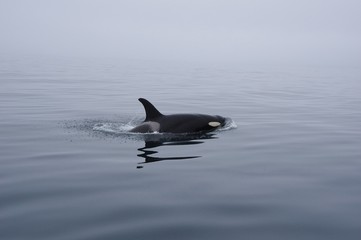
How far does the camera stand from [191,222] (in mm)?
6605

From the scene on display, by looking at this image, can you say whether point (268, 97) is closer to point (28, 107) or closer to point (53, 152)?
point (28, 107)

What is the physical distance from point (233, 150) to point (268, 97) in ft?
53.7

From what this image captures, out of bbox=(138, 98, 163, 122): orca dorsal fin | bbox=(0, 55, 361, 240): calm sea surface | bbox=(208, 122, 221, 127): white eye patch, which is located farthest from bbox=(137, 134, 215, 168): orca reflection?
bbox=(138, 98, 163, 122): orca dorsal fin

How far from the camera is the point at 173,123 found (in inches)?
533

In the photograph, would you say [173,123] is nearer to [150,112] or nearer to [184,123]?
[184,123]

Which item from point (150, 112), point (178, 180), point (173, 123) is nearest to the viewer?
point (178, 180)

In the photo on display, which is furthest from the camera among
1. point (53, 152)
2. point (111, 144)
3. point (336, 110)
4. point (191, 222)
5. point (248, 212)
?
point (336, 110)

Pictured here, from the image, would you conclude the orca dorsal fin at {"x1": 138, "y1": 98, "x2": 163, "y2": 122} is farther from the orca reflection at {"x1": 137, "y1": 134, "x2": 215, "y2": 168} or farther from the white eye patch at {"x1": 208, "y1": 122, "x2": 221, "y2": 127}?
the white eye patch at {"x1": 208, "y1": 122, "x2": 221, "y2": 127}

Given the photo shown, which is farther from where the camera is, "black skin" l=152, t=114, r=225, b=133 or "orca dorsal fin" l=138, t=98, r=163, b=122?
"orca dorsal fin" l=138, t=98, r=163, b=122

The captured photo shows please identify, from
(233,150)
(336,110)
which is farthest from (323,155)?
(336,110)

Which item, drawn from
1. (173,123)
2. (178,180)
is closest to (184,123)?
(173,123)

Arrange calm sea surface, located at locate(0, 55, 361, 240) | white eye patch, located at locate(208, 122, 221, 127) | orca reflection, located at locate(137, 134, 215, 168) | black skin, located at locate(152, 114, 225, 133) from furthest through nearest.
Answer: white eye patch, located at locate(208, 122, 221, 127) → black skin, located at locate(152, 114, 225, 133) → orca reflection, located at locate(137, 134, 215, 168) → calm sea surface, located at locate(0, 55, 361, 240)

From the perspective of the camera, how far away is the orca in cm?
1351

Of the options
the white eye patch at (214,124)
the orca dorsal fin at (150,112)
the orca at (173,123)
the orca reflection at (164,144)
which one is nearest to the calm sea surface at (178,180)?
the orca reflection at (164,144)
